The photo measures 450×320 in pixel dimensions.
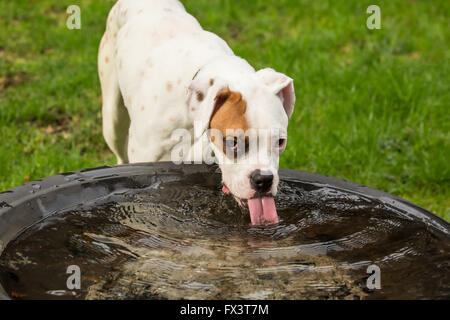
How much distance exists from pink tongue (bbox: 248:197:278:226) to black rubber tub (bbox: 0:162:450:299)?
0.04 meters

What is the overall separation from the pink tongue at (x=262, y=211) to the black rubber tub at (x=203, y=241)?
0.15ft

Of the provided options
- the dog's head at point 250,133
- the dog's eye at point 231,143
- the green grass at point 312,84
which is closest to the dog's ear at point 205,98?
the dog's head at point 250,133

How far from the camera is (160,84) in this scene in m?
3.49

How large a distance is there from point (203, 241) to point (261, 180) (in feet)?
1.10

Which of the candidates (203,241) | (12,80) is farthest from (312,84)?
(203,241)

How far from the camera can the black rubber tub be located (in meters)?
2.13

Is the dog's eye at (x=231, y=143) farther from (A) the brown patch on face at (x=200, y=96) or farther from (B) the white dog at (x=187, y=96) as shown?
(A) the brown patch on face at (x=200, y=96)

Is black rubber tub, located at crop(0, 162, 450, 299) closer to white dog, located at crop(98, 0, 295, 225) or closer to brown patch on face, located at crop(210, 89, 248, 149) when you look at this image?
white dog, located at crop(98, 0, 295, 225)

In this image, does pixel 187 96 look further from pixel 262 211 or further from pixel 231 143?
pixel 262 211

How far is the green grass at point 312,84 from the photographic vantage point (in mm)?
4945

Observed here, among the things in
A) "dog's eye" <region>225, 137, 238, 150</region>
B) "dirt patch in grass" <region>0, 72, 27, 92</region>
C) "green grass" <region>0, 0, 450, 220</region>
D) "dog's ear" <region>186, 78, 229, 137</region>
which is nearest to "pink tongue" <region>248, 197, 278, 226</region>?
"dog's eye" <region>225, 137, 238, 150</region>

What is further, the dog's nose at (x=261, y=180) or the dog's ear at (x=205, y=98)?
the dog's ear at (x=205, y=98)
